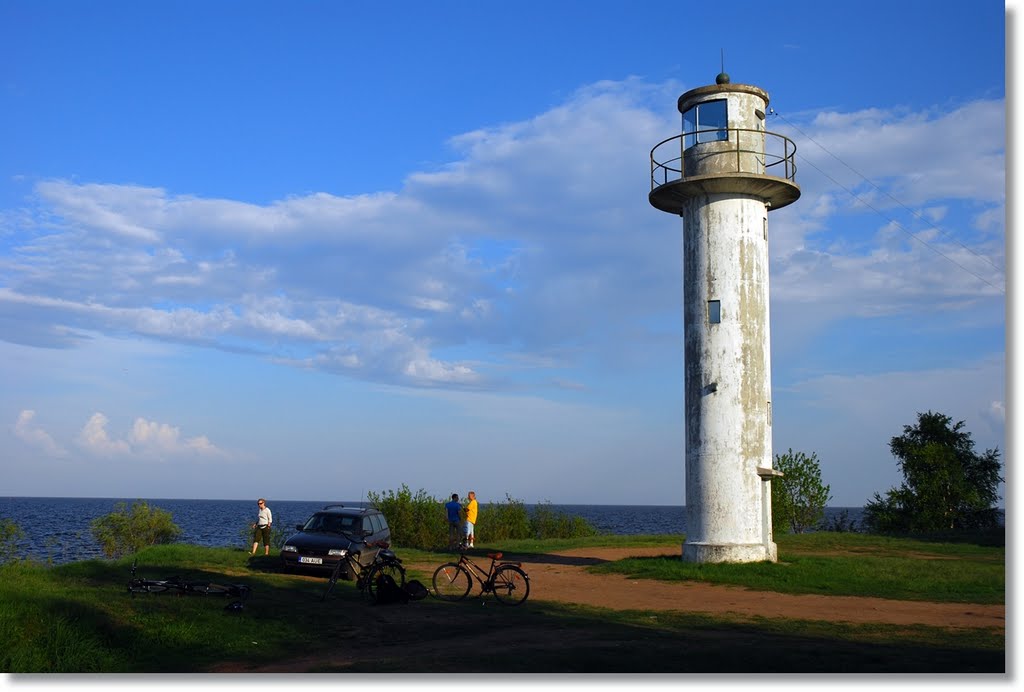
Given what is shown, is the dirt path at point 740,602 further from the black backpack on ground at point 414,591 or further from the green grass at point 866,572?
the black backpack on ground at point 414,591

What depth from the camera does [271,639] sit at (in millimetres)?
13758

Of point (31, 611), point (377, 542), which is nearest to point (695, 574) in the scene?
point (377, 542)

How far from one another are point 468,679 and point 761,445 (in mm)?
14162

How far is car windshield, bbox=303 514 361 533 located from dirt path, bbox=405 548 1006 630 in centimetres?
Answer: 220

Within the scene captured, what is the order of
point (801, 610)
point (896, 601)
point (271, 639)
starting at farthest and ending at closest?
point (896, 601) → point (801, 610) → point (271, 639)

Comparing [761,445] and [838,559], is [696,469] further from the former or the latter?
[838,559]

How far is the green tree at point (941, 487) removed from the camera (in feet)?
135

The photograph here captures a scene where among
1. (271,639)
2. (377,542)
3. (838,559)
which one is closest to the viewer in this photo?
(271,639)

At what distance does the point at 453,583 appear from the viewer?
18562 millimetres

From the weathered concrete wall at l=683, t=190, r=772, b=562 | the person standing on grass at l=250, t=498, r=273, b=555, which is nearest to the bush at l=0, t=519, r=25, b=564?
the person standing on grass at l=250, t=498, r=273, b=555

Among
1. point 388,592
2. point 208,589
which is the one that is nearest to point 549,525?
point 388,592

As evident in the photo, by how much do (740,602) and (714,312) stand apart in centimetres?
806

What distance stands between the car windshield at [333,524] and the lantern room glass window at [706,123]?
41.8 ft

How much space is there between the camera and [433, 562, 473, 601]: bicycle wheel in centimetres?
1841
